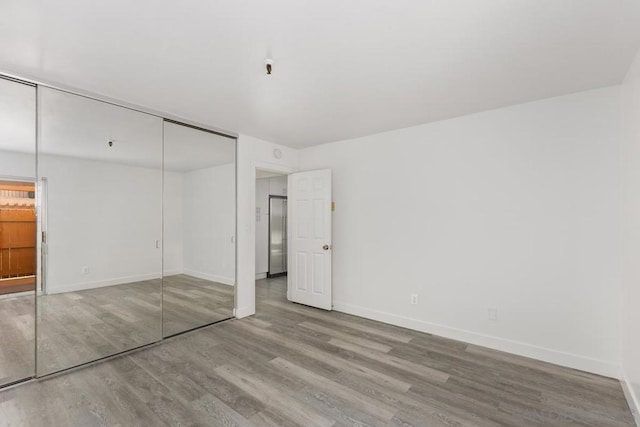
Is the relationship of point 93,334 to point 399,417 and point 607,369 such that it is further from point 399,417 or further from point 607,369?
point 607,369

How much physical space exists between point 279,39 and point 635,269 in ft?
10.2

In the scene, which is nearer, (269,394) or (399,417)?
(399,417)

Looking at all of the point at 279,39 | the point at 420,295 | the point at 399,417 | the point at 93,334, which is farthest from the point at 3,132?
the point at 420,295

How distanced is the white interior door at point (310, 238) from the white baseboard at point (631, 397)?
316 cm

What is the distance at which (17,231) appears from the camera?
2521mm

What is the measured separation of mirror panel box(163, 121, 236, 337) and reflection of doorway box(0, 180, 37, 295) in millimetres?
1152

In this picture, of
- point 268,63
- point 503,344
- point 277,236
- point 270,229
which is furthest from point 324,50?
point 277,236

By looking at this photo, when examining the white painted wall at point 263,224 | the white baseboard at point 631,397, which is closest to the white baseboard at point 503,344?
the white baseboard at point 631,397

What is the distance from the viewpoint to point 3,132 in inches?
96.0

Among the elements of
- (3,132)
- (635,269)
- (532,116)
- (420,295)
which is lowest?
(420,295)

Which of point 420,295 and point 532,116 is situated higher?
point 532,116

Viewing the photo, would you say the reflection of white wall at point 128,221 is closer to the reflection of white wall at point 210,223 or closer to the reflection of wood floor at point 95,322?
the reflection of white wall at point 210,223

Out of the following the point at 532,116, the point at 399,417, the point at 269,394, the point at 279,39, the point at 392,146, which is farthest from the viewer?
the point at 392,146

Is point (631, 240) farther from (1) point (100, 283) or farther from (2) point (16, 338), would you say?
(2) point (16, 338)
